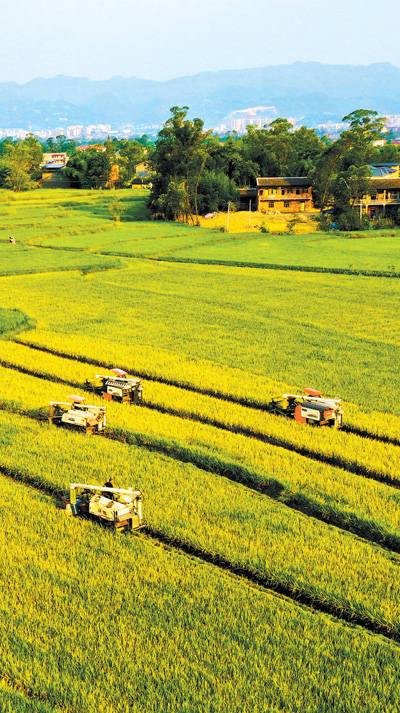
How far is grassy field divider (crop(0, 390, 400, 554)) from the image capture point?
12102mm

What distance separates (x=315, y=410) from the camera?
1716 cm

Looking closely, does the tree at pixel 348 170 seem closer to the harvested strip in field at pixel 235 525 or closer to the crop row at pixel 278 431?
the crop row at pixel 278 431

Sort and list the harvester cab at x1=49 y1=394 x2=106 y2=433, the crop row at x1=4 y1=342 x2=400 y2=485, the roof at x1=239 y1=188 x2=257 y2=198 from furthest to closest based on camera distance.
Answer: the roof at x1=239 y1=188 x2=257 y2=198
the harvester cab at x1=49 y1=394 x2=106 y2=433
the crop row at x1=4 y1=342 x2=400 y2=485

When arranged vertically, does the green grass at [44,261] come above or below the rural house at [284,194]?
below

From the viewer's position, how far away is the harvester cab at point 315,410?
17.1 metres

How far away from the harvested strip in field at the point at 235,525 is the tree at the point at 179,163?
2721 inches

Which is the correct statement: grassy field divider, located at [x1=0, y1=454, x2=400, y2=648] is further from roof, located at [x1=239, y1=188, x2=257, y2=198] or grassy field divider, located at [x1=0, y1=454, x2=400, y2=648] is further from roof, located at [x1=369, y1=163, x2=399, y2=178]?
roof, located at [x1=239, y1=188, x2=257, y2=198]

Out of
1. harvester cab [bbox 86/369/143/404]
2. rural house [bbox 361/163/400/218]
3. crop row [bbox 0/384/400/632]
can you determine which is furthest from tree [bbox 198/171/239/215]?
crop row [bbox 0/384/400/632]

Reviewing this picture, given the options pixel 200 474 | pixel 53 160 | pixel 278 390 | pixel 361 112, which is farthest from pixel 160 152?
pixel 53 160

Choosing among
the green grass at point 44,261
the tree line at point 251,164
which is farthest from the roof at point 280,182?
the green grass at point 44,261

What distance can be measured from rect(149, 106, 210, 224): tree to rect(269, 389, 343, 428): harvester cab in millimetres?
66558

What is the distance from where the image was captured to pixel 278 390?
20.1 meters

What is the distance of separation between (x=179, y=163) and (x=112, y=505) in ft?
255

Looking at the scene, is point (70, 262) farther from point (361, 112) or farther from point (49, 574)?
Result: point (361, 112)
